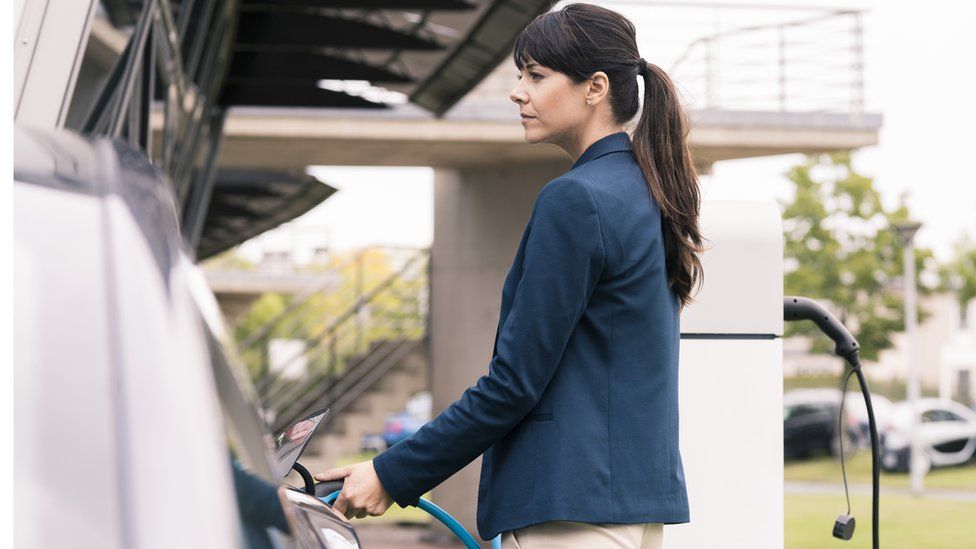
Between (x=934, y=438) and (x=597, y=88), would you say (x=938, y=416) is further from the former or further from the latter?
(x=597, y=88)

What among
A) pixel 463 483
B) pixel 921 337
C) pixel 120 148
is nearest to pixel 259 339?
pixel 463 483

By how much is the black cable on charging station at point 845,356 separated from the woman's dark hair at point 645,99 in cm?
89

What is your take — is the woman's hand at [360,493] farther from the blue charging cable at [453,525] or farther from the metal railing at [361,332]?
the metal railing at [361,332]

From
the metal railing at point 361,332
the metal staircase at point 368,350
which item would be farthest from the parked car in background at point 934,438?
the metal staircase at point 368,350

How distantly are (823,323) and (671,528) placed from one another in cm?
63

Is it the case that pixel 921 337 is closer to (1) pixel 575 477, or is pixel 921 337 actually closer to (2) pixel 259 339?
(2) pixel 259 339

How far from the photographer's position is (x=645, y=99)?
2176 millimetres

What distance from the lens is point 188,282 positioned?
3.54 feet

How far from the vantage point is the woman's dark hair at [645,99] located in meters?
2.11

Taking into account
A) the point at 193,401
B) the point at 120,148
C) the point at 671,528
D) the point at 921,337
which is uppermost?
the point at 120,148

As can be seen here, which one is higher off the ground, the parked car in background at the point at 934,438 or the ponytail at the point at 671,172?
the ponytail at the point at 671,172

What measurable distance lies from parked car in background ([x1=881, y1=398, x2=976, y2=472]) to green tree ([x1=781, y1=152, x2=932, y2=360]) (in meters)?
5.37

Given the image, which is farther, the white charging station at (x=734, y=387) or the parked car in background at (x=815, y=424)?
the parked car in background at (x=815, y=424)

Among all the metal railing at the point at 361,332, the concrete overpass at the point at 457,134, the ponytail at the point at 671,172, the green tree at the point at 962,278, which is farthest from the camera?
the green tree at the point at 962,278
